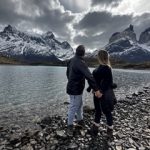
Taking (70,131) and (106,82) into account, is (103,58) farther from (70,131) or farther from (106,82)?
(70,131)

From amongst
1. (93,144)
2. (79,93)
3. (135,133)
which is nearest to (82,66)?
(79,93)

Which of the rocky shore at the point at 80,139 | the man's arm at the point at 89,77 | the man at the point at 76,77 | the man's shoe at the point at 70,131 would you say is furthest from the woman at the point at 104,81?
the man's shoe at the point at 70,131

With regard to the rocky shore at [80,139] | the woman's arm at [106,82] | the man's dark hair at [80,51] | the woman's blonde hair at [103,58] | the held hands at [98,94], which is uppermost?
the man's dark hair at [80,51]

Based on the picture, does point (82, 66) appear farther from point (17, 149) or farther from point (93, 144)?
point (17, 149)

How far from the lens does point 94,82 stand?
11.4 metres

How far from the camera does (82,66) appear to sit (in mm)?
11914

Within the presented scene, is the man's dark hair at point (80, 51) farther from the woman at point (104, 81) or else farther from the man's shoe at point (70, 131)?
the man's shoe at point (70, 131)

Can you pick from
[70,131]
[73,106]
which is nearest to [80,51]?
[73,106]

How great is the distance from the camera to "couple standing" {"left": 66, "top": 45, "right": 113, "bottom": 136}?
1149cm

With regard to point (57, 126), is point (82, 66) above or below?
above

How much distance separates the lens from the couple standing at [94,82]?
11.5 m

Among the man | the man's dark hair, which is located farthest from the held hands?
the man's dark hair

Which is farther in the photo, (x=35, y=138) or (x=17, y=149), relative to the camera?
(x=35, y=138)

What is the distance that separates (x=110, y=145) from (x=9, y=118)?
34.9 feet
